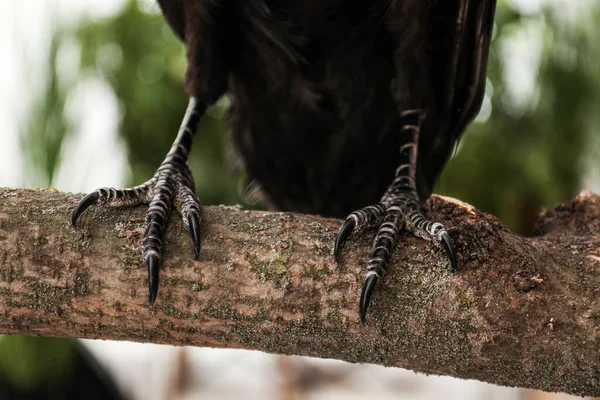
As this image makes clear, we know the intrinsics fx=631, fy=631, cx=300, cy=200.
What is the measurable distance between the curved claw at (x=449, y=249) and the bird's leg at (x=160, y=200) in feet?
1.73

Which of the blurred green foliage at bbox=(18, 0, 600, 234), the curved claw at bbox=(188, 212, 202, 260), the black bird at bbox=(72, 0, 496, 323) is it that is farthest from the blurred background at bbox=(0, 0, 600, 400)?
the curved claw at bbox=(188, 212, 202, 260)

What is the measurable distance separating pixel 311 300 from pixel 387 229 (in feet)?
1.00

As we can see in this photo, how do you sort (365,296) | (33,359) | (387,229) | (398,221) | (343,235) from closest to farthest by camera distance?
1. (365,296)
2. (343,235)
3. (387,229)
4. (398,221)
5. (33,359)

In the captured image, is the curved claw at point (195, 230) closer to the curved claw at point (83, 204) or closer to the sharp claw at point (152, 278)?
the sharp claw at point (152, 278)

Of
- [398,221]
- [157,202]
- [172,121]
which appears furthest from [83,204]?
[172,121]

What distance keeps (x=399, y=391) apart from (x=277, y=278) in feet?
13.1

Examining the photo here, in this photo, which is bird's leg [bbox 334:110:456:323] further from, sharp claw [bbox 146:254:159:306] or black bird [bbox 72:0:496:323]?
sharp claw [bbox 146:254:159:306]

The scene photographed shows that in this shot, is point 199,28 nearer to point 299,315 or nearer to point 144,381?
point 299,315

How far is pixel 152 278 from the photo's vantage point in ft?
4.25

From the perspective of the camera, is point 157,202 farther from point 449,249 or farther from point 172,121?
point 172,121

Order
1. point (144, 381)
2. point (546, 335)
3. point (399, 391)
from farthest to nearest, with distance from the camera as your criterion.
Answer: point (399, 391) < point (144, 381) < point (546, 335)

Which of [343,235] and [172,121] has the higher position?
[172,121]

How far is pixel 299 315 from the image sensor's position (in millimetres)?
1311

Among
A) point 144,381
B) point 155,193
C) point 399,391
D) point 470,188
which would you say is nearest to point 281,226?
point 155,193
